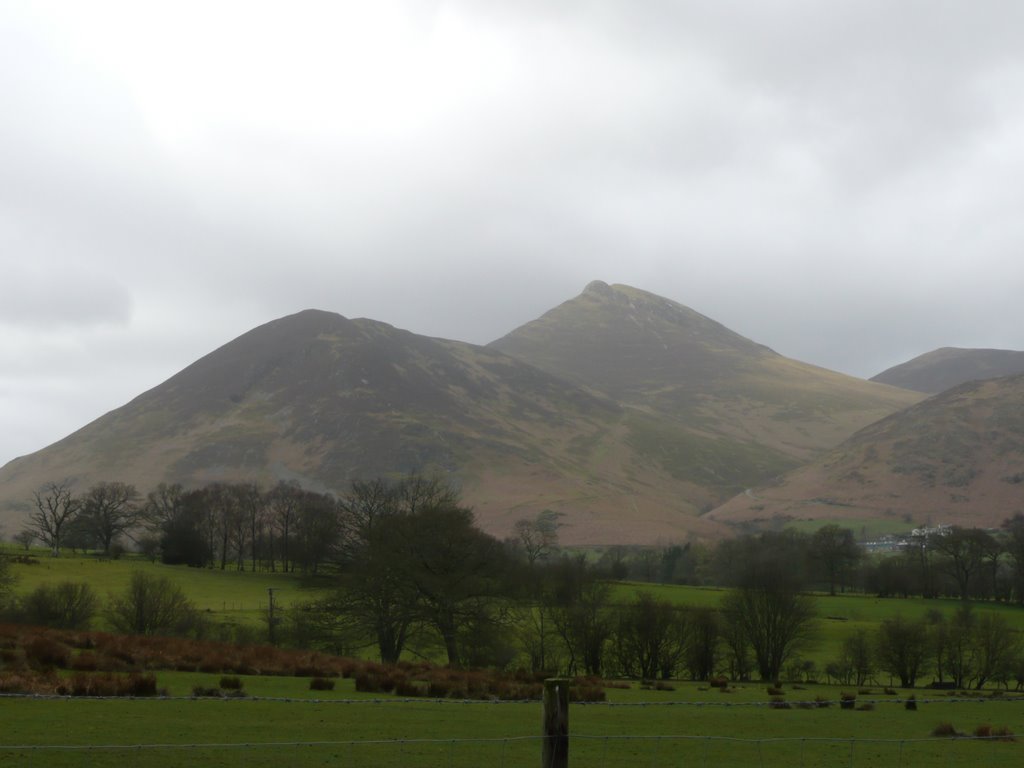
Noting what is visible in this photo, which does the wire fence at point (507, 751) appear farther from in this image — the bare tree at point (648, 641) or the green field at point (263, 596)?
the green field at point (263, 596)

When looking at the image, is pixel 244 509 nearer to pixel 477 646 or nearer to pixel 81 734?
pixel 477 646

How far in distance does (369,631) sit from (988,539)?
89734mm

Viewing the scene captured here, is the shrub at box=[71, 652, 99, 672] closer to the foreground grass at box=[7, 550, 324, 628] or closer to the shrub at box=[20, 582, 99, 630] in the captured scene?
the shrub at box=[20, 582, 99, 630]

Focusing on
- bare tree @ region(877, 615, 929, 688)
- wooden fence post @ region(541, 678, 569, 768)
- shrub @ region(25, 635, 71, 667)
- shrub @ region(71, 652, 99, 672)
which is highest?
wooden fence post @ region(541, 678, 569, 768)

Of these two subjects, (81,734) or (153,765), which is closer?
(153,765)

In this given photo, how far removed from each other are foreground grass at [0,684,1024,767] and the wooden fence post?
3.50 m

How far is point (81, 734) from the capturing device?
777 inches

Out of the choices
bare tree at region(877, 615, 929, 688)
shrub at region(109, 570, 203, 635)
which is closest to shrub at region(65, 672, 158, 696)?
shrub at region(109, 570, 203, 635)

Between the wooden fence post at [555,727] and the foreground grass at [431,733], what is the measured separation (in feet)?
11.5

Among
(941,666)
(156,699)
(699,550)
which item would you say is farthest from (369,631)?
(699,550)

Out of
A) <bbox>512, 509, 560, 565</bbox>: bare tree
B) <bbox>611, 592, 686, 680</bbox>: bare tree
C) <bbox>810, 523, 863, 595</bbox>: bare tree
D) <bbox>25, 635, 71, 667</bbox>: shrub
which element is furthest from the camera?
<bbox>512, 509, 560, 565</bbox>: bare tree

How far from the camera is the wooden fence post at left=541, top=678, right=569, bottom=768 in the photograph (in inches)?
453

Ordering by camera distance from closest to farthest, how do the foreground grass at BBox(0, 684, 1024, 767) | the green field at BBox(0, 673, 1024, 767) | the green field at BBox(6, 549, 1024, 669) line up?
the green field at BBox(0, 673, 1024, 767), the foreground grass at BBox(0, 684, 1024, 767), the green field at BBox(6, 549, 1024, 669)

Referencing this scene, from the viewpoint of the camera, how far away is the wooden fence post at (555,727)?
11.5 m
